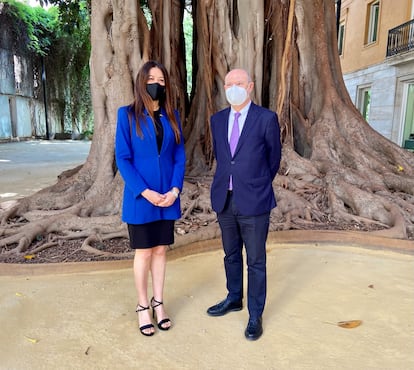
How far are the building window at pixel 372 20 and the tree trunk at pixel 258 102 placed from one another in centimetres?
1048

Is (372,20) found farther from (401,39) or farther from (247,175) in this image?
(247,175)

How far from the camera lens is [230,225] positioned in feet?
6.71

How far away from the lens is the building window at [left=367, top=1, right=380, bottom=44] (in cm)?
1415

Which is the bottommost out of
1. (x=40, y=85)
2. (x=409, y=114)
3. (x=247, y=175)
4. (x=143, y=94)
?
(x=247, y=175)

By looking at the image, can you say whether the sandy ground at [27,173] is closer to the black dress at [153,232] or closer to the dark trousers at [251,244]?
the black dress at [153,232]

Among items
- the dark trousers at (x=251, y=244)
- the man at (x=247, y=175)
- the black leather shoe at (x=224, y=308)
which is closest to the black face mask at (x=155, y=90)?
the man at (x=247, y=175)

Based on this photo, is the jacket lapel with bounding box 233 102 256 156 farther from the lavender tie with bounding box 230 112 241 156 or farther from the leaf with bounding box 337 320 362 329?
the leaf with bounding box 337 320 362 329

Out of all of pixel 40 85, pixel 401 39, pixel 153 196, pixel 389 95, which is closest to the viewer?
pixel 153 196

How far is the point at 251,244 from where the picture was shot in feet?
6.44

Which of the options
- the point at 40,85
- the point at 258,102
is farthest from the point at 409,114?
the point at 40,85

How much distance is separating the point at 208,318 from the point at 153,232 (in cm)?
64

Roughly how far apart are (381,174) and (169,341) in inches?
142

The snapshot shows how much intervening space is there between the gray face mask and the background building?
10.8 meters

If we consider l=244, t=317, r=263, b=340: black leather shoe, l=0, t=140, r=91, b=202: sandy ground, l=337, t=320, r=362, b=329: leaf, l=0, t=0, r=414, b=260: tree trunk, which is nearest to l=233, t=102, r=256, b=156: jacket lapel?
l=244, t=317, r=263, b=340: black leather shoe
